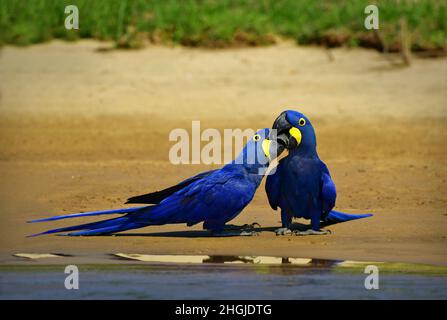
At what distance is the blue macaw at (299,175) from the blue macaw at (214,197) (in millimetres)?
119

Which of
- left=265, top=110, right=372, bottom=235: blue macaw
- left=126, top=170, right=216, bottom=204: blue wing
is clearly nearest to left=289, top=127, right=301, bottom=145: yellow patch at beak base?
left=265, top=110, right=372, bottom=235: blue macaw

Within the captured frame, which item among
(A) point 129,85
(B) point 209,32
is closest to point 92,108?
(A) point 129,85

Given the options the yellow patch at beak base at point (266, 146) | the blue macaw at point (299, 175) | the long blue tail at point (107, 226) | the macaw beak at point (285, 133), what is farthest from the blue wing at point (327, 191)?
the long blue tail at point (107, 226)

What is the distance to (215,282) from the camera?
681 centimetres

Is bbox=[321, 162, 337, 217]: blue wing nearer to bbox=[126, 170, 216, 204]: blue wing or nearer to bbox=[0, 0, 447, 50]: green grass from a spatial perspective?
bbox=[126, 170, 216, 204]: blue wing

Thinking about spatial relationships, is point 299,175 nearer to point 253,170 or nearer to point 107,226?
point 253,170

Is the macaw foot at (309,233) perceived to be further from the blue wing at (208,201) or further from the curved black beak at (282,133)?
the curved black beak at (282,133)

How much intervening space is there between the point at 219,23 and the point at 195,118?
71.6 inches

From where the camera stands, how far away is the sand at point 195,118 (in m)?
9.44

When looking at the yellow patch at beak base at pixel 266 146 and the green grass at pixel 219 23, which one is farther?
the green grass at pixel 219 23

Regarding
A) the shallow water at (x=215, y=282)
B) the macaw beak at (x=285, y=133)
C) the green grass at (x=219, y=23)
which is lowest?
the shallow water at (x=215, y=282)

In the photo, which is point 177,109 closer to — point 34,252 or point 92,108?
point 92,108

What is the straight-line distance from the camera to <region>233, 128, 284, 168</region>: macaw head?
7641 millimetres

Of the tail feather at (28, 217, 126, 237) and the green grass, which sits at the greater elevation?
the green grass
